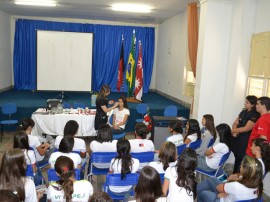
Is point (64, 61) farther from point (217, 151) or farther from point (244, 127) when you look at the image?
point (217, 151)

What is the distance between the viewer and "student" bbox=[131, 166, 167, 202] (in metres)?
2.01

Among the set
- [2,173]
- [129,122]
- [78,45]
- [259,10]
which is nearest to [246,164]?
[2,173]

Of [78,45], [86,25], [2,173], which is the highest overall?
[86,25]

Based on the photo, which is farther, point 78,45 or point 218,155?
point 78,45

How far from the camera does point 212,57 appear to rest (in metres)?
5.14

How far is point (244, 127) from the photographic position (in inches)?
154

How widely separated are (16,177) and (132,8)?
6276 mm

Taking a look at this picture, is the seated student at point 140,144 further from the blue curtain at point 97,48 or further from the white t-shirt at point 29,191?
the blue curtain at point 97,48

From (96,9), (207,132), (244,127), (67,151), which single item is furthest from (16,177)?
(96,9)

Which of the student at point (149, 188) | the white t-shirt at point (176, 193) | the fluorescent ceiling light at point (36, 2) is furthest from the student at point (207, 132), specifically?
the fluorescent ceiling light at point (36, 2)

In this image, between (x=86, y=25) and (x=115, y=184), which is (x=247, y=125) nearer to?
(x=115, y=184)

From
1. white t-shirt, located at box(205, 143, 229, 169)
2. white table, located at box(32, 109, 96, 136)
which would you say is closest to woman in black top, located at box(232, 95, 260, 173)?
white t-shirt, located at box(205, 143, 229, 169)

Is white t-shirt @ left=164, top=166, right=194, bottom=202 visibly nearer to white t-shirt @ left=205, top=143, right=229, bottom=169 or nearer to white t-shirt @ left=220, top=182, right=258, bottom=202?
white t-shirt @ left=220, top=182, right=258, bottom=202

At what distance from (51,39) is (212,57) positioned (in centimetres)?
528
